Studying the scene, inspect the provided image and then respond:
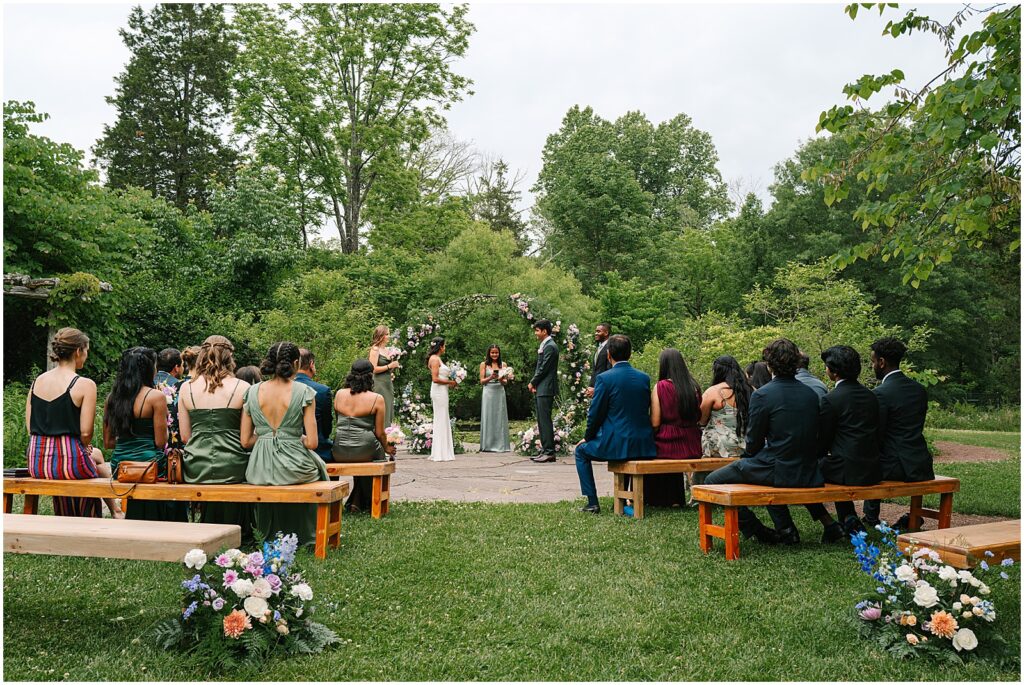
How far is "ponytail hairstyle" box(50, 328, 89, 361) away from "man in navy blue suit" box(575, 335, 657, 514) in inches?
169

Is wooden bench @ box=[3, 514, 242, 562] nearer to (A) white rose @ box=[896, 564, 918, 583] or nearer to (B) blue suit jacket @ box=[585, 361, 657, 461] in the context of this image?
(A) white rose @ box=[896, 564, 918, 583]

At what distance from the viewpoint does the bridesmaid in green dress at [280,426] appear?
6172 millimetres

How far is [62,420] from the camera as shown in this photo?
6082mm

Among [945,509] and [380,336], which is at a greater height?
[380,336]

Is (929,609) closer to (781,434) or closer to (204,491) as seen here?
(781,434)

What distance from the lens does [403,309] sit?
81.9ft

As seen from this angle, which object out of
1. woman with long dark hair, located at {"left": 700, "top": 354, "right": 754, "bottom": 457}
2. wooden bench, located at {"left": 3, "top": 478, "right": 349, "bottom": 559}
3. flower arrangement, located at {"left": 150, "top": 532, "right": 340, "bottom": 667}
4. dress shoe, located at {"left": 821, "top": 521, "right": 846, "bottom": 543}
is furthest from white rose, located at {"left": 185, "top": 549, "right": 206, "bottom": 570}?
woman with long dark hair, located at {"left": 700, "top": 354, "right": 754, "bottom": 457}

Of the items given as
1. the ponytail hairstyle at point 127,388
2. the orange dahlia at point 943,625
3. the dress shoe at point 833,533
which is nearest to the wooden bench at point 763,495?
the dress shoe at point 833,533

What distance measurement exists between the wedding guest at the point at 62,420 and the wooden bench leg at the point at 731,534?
4617 mm

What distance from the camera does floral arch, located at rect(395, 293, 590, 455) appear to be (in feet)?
45.5

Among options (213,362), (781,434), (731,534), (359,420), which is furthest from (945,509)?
(213,362)

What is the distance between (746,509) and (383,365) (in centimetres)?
767

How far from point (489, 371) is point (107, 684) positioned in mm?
10864

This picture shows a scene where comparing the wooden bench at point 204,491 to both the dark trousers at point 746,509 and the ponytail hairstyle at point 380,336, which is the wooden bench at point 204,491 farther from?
the ponytail hairstyle at point 380,336
